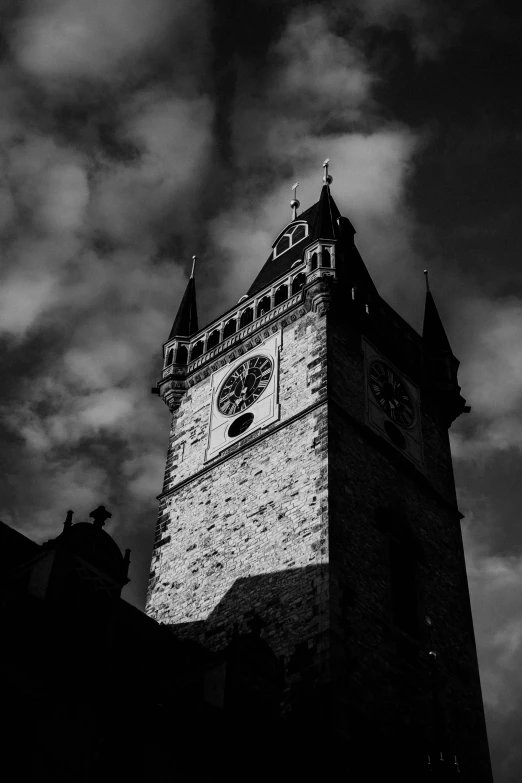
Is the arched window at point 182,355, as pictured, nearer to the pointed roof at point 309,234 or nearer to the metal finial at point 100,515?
the pointed roof at point 309,234

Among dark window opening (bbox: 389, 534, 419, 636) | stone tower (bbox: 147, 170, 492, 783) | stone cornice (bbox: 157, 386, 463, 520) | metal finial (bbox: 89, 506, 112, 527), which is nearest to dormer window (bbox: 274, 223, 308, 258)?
stone tower (bbox: 147, 170, 492, 783)

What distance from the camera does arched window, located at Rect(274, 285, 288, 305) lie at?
88.2 feet

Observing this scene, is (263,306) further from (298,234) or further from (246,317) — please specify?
(298,234)

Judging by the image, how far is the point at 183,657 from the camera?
1928 cm

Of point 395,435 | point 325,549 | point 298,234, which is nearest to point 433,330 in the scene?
point 298,234

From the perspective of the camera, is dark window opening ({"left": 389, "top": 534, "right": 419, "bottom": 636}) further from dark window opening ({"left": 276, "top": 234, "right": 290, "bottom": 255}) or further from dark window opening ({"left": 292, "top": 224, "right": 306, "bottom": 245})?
dark window opening ({"left": 276, "top": 234, "right": 290, "bottom": 255})

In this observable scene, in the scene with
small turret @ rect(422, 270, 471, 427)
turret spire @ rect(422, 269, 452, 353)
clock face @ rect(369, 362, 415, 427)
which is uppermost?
turret spire @ rect(422, 269, 452, 353)

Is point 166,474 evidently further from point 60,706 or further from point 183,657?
point 60,706

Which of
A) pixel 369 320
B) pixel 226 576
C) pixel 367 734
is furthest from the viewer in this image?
pixel 369 320

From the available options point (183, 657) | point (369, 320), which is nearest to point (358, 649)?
point (183, 657)

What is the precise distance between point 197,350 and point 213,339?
60 cm

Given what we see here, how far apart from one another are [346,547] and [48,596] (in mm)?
6976

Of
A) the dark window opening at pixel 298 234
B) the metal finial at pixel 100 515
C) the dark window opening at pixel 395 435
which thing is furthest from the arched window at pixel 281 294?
the metal finial at pixel 100 515

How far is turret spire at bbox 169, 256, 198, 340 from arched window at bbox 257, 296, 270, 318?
2786 mm
